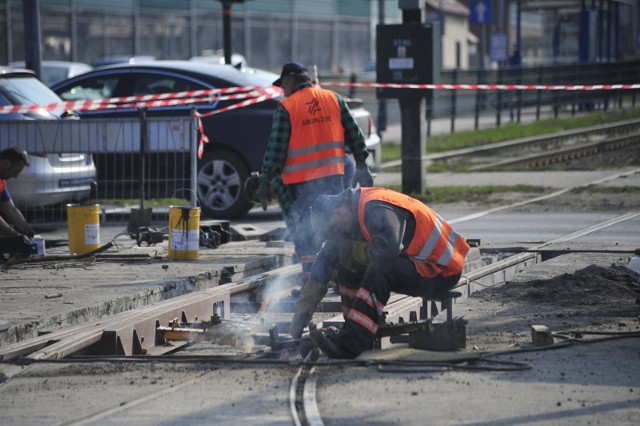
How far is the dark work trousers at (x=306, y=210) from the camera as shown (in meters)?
9.76

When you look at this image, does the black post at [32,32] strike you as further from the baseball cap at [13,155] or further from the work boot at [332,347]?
the work boot at [332,347]

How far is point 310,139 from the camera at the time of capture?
980 centimetres

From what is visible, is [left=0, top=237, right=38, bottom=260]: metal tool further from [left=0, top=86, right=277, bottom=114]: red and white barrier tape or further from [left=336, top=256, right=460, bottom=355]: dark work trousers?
[left=336, top=256, right=460, bottom=355]: dark work trousers

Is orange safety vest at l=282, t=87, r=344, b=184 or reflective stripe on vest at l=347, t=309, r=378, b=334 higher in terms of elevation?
orange safety vest at l=282, t=87, r=344, b=184

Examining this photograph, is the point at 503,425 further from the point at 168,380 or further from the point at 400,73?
the point at 400,73

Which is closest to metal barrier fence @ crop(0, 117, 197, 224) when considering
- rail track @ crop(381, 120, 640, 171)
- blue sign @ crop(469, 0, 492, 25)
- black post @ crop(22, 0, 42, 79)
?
black post @ crop(22, 0, 42, 79)

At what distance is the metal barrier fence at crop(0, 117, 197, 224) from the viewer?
43.5 feet

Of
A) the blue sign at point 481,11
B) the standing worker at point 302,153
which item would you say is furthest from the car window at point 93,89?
the blue sign at point 481,11

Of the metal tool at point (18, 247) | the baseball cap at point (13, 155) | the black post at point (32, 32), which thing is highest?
the black post at point (32, 32)

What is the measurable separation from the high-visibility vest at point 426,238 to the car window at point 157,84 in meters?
8.15

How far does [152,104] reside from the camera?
591 inches

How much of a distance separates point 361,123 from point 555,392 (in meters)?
9.39

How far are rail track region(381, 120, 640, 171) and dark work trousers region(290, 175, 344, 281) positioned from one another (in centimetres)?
1066

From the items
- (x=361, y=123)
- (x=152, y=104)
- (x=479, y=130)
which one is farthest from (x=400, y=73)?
(x=479, y=130)
